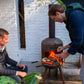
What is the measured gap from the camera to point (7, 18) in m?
3.85

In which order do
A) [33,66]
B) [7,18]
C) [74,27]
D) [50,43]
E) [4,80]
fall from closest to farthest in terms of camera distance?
[4,80] → [74,27] → [50,43] → [7,18] → [33,66]

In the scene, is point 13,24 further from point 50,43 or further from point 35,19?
point 50,43

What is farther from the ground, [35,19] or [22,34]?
[35,19]

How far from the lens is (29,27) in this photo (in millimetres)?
4203

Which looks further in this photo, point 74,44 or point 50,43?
point 50,43

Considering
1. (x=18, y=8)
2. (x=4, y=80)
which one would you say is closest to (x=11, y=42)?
(x=18, y=8)

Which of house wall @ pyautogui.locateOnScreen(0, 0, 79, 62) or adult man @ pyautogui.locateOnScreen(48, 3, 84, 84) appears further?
house wall @ pyautogui.locateOnScreen(0, 0, 79, 62)

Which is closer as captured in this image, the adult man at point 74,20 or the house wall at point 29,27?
the adult man at point 74,20

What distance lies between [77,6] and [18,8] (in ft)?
8.87

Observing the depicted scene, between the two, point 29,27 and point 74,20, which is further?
point 29,27

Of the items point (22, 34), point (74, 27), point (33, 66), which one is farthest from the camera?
point (22, 34)

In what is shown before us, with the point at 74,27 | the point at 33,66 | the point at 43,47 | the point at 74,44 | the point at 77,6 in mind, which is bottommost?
the point at 33,66

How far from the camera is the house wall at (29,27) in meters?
3.84

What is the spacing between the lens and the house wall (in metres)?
3.84
